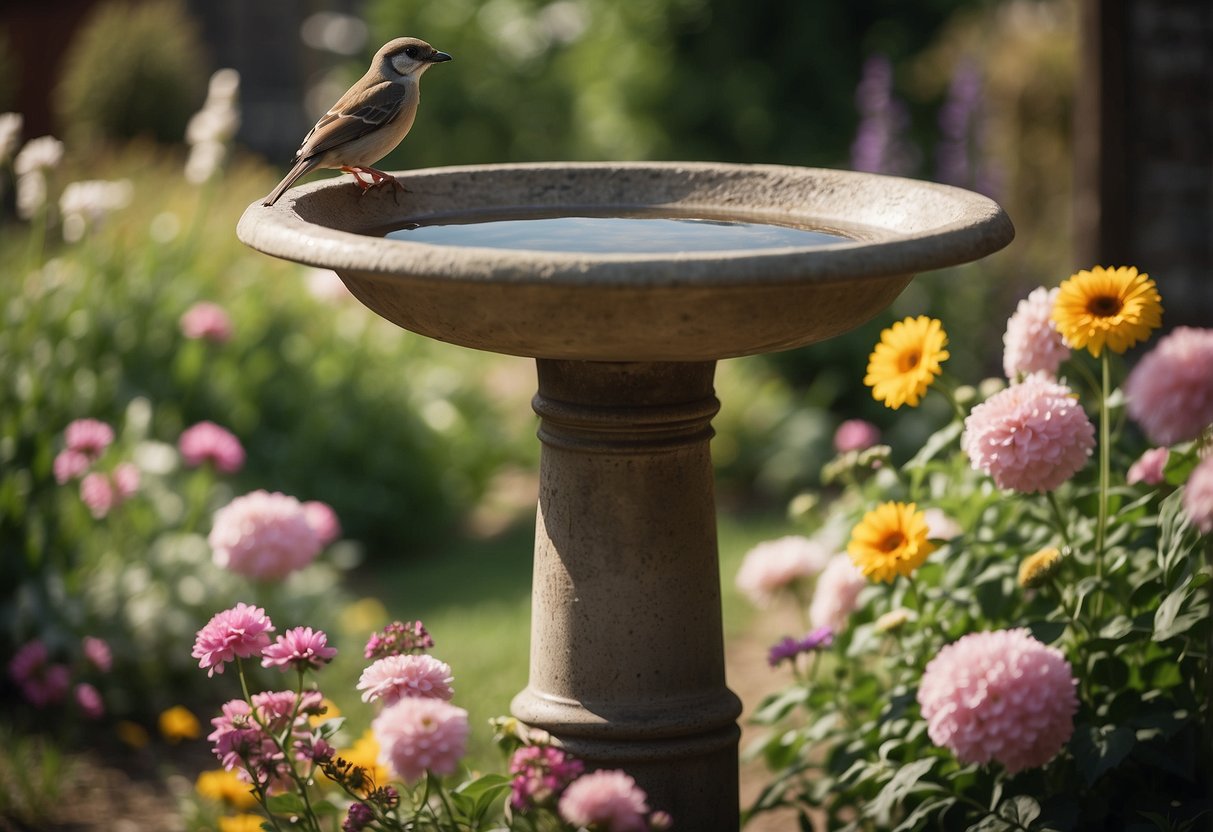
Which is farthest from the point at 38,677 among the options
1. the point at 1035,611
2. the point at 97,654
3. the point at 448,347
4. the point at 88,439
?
the point at 448,347

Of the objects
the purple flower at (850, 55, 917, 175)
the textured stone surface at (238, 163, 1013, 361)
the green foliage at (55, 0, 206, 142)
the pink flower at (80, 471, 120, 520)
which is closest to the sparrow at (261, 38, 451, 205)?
the textured stone surface at (238, 163, 1013, 361)

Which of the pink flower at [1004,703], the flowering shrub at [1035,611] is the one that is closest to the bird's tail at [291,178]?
the flowering shrub at [1035,611]

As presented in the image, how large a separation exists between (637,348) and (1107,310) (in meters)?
0.92

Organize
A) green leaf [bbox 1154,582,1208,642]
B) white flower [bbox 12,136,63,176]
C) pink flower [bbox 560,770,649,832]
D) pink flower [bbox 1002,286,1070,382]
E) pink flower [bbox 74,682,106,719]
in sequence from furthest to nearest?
white flower [bbox 12,136,63,176] < pink flower [bbox 74,682,106,719] < pink flower [bbox 1002,286,1070,382] < green leaf [bbox 1154,582,1208,642] < pink flower [bbox 560,770,649,832]

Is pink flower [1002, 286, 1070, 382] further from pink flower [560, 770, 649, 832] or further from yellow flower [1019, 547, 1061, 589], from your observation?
pink flower [560, 770, 649, 832]

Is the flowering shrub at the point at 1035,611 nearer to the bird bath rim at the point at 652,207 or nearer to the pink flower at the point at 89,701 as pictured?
the bird bath rim at the point at 652,207

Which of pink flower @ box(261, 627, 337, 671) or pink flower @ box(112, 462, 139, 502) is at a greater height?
pink flower @ box(112, 462, 139, 502)

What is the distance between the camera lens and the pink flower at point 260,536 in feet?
10.2

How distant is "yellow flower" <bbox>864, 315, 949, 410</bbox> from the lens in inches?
107

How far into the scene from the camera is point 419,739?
2098 mm

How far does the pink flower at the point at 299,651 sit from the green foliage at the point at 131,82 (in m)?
10.6

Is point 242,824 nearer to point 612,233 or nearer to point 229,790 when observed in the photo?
point 229,790

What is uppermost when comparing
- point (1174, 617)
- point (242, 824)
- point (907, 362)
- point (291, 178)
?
point (291, 178)

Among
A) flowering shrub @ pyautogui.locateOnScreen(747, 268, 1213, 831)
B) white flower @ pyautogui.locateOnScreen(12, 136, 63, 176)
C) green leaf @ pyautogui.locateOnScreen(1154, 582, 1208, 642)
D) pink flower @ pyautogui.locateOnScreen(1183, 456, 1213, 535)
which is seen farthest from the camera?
white flower @ pyautogui.locateOnScreen(12, 136, 63, 176)
